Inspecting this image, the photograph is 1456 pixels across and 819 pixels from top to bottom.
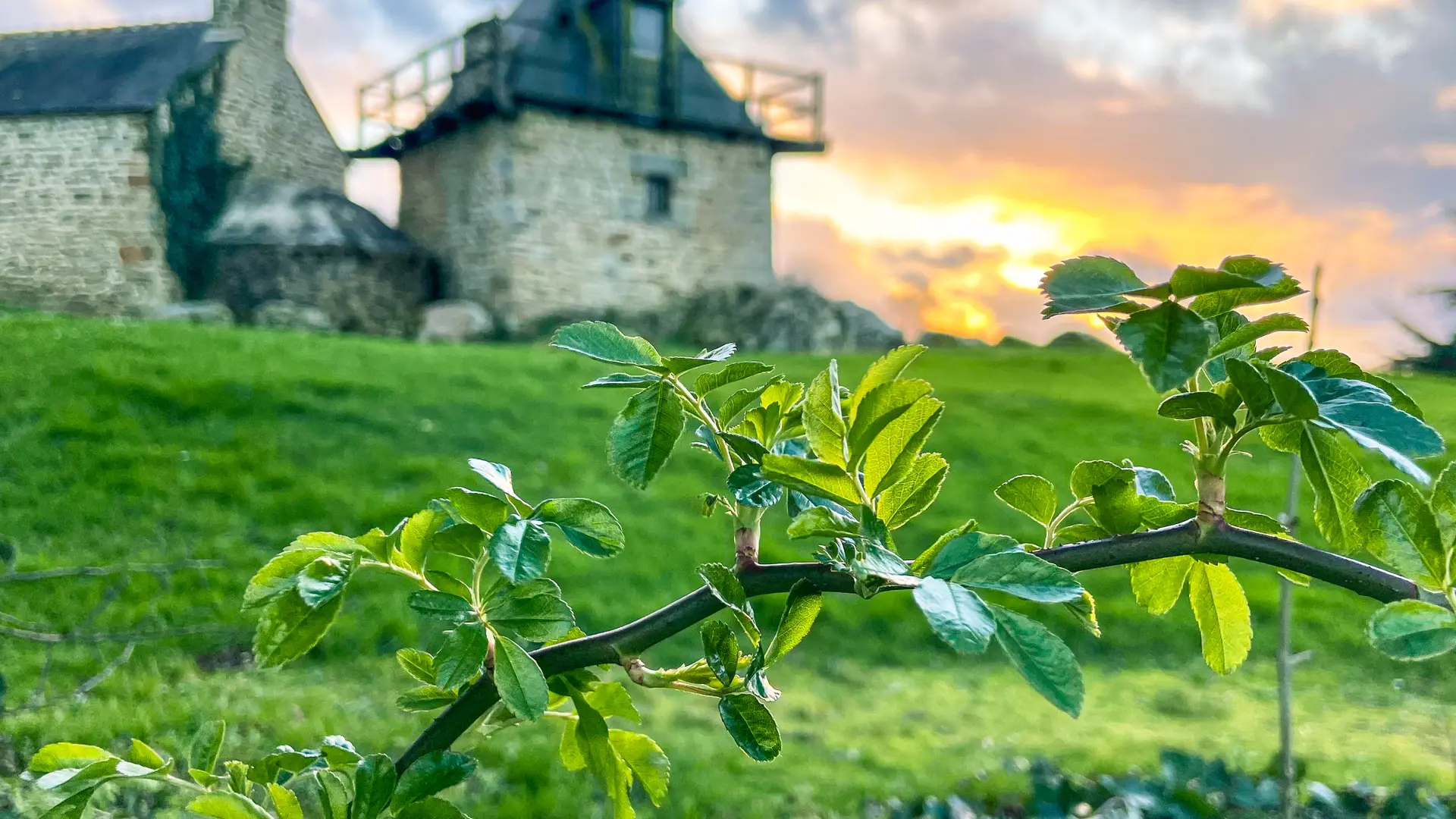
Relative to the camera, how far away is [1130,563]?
503mm

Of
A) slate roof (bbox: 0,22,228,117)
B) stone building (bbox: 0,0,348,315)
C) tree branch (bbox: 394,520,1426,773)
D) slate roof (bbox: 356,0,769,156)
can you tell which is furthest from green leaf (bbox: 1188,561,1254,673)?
slate roof (bbox: 356,0,769,156)

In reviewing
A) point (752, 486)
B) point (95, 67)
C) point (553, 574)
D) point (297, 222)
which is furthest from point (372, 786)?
point (297, 222)

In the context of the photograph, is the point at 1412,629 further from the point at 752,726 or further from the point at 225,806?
the point at 225,806

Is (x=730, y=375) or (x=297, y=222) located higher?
(x=297, y=222)

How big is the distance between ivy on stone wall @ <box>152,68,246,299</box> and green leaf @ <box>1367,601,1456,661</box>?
13139 millimetres

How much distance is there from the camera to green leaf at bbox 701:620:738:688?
54 cm

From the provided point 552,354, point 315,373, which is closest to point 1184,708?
point 315,373

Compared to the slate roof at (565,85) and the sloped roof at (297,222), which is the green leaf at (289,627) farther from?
the slate roof at (565,85)

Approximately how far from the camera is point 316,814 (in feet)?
5.33

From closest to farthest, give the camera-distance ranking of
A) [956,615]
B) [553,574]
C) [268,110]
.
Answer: [956,615]
[553,574]
[268,110]

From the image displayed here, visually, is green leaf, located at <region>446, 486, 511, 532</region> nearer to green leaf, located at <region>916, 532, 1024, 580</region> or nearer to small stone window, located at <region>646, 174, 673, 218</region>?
green leaf, located at <region>916, 532, 1024, 580</region>

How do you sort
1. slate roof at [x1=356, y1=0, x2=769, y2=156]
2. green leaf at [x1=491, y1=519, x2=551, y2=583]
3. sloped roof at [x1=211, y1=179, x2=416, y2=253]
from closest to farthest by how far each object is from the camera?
green leaf at [x1=491, y1=519, x2=551, y2=583] < sloped roof at [x1=211, y1=179, x2=416, y2=253] < slate roof at [x1=356, y1=0, x2=769, y2=156]

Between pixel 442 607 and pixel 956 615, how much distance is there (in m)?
0.27

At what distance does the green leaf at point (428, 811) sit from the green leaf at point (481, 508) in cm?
17
